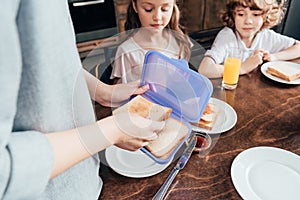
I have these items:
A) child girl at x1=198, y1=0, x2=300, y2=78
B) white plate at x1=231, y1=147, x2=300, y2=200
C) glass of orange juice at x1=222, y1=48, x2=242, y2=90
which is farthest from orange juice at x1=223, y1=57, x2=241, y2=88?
white plate at x1=231, y1=147, x2=300, y2=200

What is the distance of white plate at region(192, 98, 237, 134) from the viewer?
0.79 m

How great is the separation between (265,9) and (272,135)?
81cm

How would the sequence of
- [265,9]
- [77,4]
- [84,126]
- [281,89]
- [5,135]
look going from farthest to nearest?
[77,4] < [265,9] < [281,89] < [84,126] < [5,135]

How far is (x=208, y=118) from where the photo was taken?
80cm

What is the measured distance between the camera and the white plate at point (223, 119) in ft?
2.58

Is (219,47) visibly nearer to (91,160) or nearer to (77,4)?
(91,160)

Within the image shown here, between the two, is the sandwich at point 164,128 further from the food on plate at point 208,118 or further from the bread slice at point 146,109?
the food on plate at point 208,118

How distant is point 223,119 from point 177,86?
0.25 meters

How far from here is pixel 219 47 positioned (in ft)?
4.64

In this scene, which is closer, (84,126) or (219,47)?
(84,126)

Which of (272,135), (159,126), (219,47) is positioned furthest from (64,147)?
(219,47)

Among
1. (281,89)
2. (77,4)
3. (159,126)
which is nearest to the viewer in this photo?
(159,126)

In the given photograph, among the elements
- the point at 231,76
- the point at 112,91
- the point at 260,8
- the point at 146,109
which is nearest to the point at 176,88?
the point at 146,109

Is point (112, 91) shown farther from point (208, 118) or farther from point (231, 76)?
point (231, 76)
